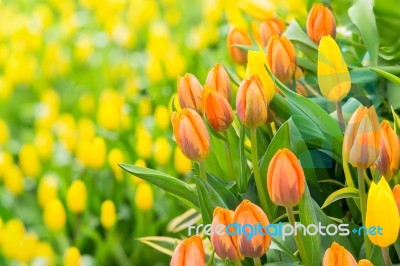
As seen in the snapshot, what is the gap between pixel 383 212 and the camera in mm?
798

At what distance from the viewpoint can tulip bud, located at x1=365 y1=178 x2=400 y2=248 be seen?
795 millimetres

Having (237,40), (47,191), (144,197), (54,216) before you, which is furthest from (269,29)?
(47,191)

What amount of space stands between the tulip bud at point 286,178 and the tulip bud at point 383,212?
72 millimetres

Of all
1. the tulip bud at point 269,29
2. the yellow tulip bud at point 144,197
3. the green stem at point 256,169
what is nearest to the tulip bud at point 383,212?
the green stem at point 256,169

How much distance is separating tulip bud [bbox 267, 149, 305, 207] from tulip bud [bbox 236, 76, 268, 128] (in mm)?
87

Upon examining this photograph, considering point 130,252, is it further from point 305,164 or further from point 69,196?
point 305,164

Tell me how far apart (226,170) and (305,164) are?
0.12m

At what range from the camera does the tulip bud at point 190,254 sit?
2.75ft

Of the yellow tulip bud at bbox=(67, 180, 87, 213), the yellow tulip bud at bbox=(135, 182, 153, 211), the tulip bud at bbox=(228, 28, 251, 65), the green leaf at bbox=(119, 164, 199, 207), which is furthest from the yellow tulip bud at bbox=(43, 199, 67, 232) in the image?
the green leaf at bbox=(119, 164, 199, 207)

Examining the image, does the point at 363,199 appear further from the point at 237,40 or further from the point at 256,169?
the point at 237,40

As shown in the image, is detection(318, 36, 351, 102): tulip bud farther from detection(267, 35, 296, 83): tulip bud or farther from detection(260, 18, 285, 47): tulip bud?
detection(260, 18, 285, 47): tulip bud

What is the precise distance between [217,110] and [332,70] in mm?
135

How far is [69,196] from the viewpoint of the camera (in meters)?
2.00

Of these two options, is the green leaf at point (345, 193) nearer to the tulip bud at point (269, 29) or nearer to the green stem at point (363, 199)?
the green stem at point (363, 199)
